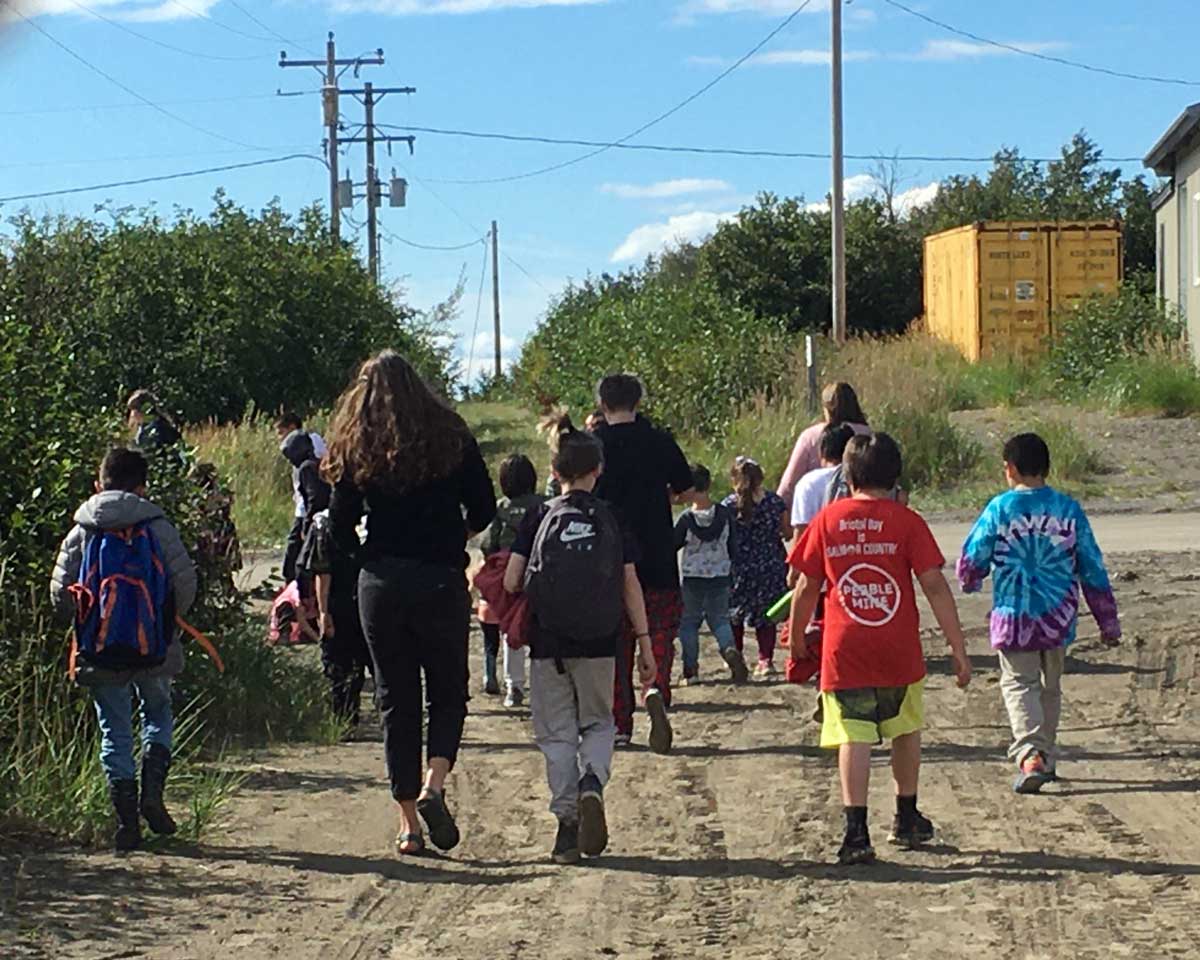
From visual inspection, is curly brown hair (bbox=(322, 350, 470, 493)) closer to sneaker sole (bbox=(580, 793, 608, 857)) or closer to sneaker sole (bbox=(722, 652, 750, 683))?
sneaker sole (bbox=(580, 793, 608, 857))

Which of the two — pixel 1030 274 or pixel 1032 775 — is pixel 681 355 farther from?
pixel 1032 775

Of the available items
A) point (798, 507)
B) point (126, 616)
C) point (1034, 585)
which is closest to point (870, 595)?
point (1034, 585)

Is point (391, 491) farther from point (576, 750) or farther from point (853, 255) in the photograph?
point (853, 255)

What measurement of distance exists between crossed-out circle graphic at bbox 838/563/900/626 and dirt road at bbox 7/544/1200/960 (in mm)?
886

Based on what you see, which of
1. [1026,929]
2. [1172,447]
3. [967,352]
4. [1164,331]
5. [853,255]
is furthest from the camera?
[853,255]

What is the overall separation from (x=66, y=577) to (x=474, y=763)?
8.65 ft

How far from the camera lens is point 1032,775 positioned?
8.22 m

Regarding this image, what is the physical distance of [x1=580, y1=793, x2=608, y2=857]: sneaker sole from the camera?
7.10m

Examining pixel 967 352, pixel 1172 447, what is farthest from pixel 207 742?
pixel 967 352

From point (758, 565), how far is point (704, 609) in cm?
48

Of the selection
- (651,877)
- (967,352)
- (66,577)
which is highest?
(967,352)

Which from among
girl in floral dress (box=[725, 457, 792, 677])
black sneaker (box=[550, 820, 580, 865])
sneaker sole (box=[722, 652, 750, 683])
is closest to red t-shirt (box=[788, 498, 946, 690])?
black sneaker (box=[550, 820, 580, 865])

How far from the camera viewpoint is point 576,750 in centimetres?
742

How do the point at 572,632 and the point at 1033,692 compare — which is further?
the point at 1033,692
